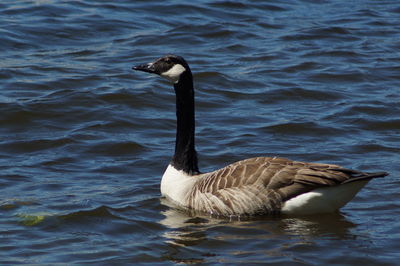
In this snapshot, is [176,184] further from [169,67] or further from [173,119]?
[173,119]

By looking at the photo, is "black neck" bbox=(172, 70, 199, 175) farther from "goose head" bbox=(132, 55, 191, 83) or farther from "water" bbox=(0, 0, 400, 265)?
"water" bbox=(0, 0, 400, 265)

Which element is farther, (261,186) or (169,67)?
(169,67)

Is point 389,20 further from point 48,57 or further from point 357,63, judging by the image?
point 48,57

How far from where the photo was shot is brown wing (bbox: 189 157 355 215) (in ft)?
29.3

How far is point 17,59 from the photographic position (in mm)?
15383

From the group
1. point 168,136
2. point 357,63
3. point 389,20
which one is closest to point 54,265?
point 168,136

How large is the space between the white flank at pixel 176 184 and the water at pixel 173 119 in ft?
0.63

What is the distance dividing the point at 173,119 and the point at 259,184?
4.00 metres

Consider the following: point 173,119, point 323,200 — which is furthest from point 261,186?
point 173,119

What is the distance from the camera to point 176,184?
9.88 metres

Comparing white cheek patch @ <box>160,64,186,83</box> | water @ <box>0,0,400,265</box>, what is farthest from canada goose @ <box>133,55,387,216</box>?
water @ <box>0,0,400,265</box>

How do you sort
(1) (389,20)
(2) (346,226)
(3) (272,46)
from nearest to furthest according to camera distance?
(2) (346,226), (3) (272,46), (1) (389,20)

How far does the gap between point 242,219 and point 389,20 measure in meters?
11.3

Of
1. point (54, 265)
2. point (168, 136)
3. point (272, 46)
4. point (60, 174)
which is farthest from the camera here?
point (272, 46)
